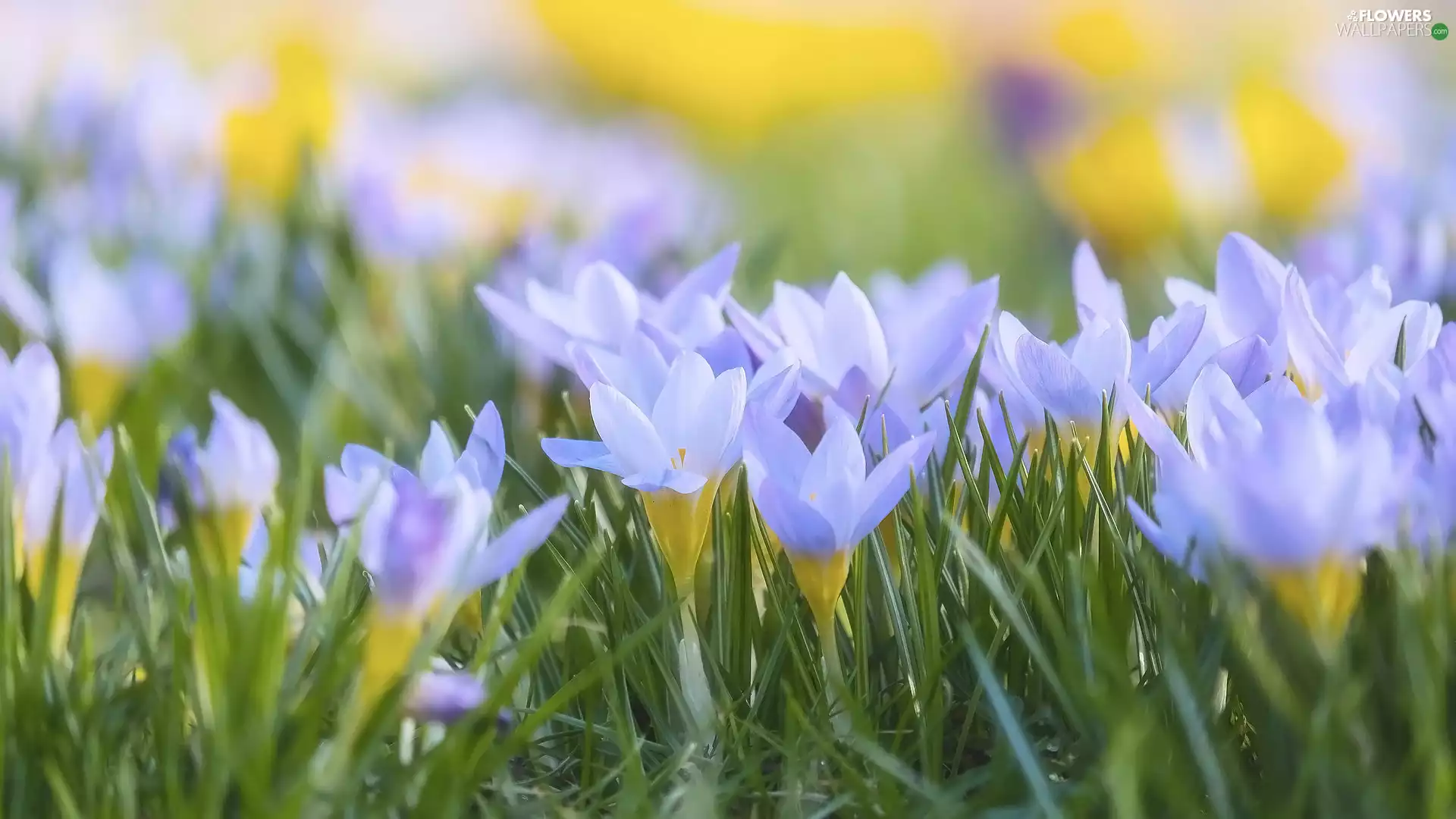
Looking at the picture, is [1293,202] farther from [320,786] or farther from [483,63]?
[483,63]

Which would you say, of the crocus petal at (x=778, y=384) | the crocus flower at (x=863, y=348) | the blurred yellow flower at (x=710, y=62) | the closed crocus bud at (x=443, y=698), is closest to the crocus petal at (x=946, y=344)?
the crocus flower at (x=863, y=348)

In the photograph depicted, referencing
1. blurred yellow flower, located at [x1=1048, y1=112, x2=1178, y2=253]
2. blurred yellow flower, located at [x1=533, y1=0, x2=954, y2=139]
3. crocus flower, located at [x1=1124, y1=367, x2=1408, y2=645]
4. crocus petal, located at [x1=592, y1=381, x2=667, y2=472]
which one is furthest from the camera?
blurred yellow flower, located at [x1=533, y1=0, x2=954, y2=139]

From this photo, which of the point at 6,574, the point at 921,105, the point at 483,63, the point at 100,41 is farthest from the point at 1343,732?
the point at 483,63

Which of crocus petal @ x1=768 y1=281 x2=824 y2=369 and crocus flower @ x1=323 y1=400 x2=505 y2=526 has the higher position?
crocus petal @ x1=768 y1=281 x2=824 y2=369

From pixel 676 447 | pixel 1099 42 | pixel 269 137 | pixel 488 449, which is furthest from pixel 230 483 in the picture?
pixel 1099 42

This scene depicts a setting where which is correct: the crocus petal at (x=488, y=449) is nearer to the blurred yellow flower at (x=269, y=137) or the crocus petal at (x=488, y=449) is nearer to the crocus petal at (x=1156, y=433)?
the crocus petal at (x=1156, y=433)

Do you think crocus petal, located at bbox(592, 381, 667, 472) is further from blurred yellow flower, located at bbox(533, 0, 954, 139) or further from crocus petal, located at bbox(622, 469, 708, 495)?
blurred yellow flower, located at bbox(533, 0, 954, 139)

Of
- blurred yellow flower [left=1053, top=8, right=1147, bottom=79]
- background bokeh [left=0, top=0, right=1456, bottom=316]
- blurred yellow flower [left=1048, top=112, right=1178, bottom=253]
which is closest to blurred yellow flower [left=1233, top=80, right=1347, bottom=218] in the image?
background bokeh [left=0, top=0, right=1456, bottom=316]
